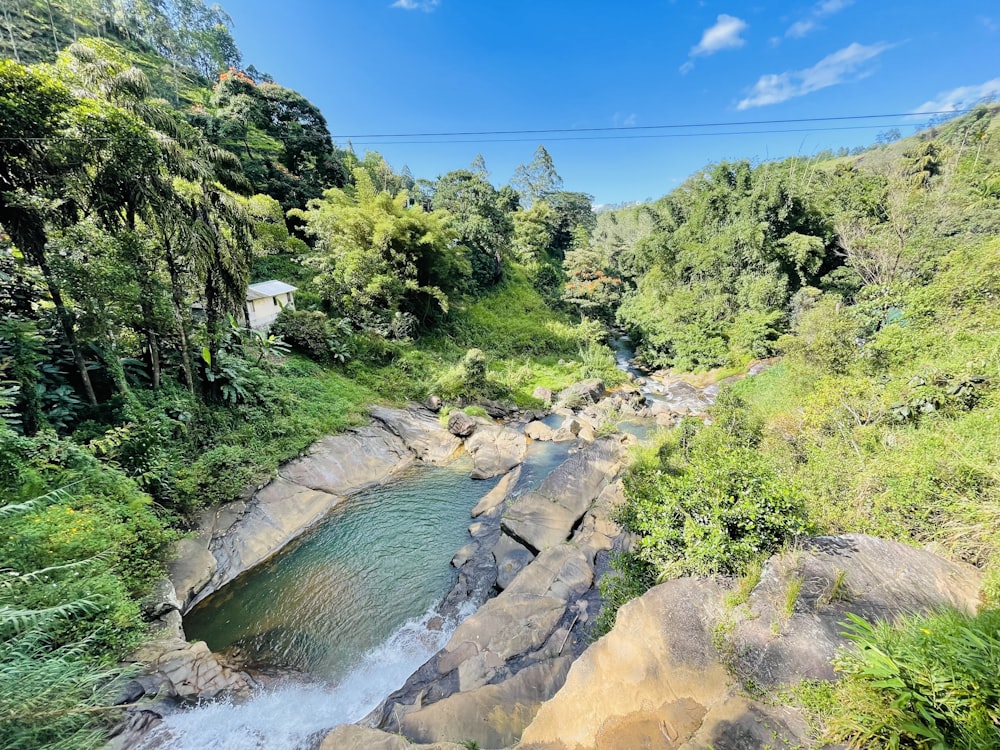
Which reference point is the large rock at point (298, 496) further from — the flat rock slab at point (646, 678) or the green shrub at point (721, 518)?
the green shrub at point (721, 518)

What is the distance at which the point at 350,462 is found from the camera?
12.4 metres

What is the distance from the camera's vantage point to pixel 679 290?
87.5 feet

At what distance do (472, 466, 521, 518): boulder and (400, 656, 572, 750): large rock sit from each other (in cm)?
591

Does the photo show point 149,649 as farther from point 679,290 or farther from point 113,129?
point 679,290

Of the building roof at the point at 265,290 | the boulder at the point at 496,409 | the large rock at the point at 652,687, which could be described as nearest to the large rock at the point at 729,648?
the large rock at the point at 652,687

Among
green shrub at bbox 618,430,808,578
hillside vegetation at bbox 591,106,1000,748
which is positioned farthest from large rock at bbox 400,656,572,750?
green shrub at bbox 618,430,808,578

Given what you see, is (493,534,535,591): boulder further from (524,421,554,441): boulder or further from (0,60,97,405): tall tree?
(0,60,97,405): tall tree

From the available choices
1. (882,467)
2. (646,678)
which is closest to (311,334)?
(646,678)

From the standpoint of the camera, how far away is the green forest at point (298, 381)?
4414mm

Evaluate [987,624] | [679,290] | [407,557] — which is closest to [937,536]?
[987,624]

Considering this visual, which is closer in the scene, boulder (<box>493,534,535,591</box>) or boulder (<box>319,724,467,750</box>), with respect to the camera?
boulder (<box>319,724,467,750</box>)

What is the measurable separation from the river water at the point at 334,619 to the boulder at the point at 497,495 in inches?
15.9

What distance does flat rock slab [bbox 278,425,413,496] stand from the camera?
11.2m

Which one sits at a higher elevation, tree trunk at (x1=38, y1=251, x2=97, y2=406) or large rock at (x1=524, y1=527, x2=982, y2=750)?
tree trunk at (x1=38, y1=251, x2=97, y2=406)
